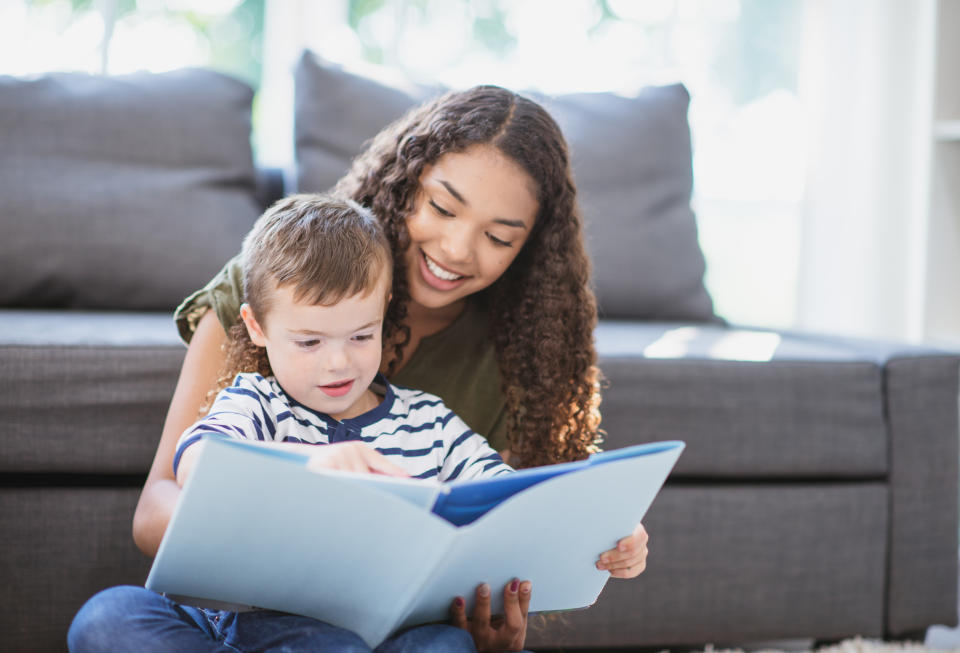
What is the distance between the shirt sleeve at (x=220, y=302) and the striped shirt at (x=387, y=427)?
16cm

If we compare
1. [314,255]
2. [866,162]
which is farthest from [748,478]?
[866,162]

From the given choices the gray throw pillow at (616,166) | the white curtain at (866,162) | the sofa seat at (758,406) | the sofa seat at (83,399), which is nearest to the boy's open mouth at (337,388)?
the sofa seat at (83,399)

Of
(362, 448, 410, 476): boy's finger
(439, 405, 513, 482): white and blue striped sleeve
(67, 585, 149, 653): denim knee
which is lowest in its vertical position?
Answer: (67, 585, 149, 653): denim knee

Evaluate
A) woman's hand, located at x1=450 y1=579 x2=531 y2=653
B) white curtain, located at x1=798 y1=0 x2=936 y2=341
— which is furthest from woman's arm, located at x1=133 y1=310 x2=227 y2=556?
white curtain, located at x1=798 y1=0 x2=936 y2=341

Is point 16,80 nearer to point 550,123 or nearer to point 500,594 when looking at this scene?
point 550,123

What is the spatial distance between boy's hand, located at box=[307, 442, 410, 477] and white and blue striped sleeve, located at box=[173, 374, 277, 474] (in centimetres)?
14

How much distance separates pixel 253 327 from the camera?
940 mm

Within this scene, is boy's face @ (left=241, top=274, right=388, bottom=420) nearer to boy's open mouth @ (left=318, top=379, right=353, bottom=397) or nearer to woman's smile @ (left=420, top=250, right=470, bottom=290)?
boy's open mouth @ (left=318, top=379, right=353, bottom=397)

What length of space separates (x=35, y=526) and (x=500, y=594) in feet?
2.29

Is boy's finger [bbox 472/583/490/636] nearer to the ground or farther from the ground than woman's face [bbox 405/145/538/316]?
nearer to the ground

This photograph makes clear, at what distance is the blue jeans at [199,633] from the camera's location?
740 millimetres

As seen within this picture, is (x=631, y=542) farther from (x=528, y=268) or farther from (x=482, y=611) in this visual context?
(x=528, y=268)

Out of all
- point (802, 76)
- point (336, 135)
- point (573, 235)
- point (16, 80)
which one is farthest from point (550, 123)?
point (802, 76)

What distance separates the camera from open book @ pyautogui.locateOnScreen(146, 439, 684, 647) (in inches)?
23.9
